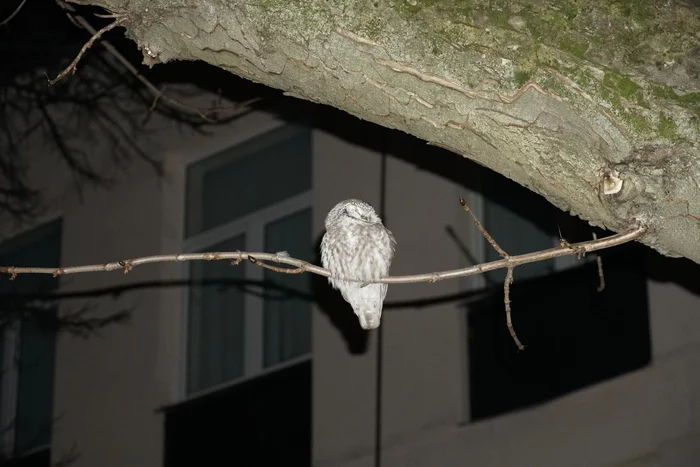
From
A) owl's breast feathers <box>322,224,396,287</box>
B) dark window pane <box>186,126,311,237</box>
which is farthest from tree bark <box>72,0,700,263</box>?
dark window pane <box>186,126,311,237</box>

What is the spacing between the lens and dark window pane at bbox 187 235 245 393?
7.92 meters

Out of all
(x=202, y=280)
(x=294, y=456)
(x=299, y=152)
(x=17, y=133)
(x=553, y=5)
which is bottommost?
(x=294, y=456)

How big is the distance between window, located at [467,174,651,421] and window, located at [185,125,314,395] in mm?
1597

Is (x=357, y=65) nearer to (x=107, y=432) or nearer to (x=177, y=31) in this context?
(x=177, y=31)

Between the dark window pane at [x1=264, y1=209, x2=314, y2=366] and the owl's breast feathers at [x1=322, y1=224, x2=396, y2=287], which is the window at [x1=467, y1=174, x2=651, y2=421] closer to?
the owl's breast feathers at [x1=322, y1=224, x2=396, y2=287]

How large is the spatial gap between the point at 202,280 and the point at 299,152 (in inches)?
47.8

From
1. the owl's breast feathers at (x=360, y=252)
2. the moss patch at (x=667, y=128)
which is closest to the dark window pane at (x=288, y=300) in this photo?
the owl's breast feathers at (x=360, y=252)

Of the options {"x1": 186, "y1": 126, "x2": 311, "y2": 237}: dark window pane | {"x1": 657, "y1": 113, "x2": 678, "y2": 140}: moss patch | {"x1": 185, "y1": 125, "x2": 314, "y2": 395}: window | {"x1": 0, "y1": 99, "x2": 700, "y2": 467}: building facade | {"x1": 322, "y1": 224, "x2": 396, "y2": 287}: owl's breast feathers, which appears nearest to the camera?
{"x1": 657, "y1": 113, "x2": 678, "y2": 140}: moss patch

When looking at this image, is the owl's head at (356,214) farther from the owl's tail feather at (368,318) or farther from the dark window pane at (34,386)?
the dark window pane at (34,386)

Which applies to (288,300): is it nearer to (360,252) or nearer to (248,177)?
(248,177)

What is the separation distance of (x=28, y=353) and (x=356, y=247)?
4.81 m

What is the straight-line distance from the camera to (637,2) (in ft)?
9.72

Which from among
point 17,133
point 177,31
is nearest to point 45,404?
point 17,133

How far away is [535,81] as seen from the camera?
2.84 metres
